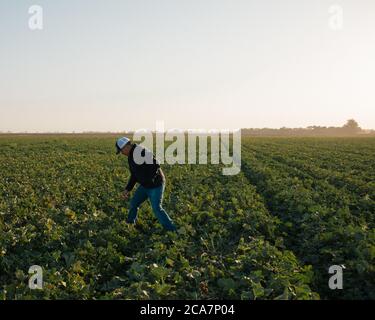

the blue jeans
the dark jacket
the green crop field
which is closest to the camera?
the green crop field

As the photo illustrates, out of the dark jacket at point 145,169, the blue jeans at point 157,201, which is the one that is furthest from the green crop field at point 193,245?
the dark jacket at point 145,169

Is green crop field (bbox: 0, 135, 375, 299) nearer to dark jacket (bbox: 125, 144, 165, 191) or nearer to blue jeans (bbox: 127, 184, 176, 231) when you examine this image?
blue jeans (bbox: 127, 184, 176, 231)

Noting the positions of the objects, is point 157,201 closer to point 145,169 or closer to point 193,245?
point 145,169

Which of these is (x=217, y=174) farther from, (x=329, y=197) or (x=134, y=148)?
(x=134, y=148)

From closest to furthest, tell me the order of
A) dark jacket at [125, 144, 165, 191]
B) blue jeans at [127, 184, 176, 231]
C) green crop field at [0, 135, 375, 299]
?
green crop field at [0, 135, 375, 299], dark jacket at [125, 144, 165, 191], blue jeans at [127, 184, 176, 231]

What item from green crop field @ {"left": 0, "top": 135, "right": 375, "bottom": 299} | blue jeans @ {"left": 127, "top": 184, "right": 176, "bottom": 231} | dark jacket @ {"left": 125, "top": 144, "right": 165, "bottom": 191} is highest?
dark jacket @ {"left": 125, "top": 144, "right": 165, "bottom": 191}

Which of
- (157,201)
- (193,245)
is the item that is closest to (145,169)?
(157,201)

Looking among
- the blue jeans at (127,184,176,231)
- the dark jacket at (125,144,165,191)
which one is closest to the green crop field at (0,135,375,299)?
the blue jeans at (127,184,176,231)

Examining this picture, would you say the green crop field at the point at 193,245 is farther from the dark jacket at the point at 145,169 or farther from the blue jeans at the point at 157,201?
the dark jacket at the point at 145,169

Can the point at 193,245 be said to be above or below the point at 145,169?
below

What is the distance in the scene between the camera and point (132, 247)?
24.6ft

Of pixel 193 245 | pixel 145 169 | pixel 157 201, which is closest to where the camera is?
pixel 193 245
